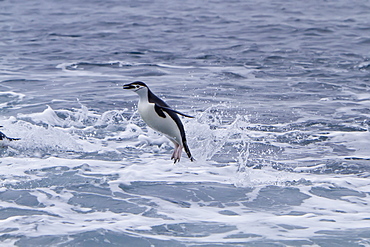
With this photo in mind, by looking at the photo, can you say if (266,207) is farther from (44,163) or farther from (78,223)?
(44,163)

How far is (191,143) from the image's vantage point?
9.48 meters

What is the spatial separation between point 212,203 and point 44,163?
8.15 ft

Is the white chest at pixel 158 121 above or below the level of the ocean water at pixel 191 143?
above

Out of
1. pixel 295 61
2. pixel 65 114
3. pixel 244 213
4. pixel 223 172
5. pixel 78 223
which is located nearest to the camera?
pixel 78 223

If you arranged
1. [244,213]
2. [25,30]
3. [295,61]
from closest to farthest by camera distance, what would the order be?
[244,213]
[295,61]
[25,30]

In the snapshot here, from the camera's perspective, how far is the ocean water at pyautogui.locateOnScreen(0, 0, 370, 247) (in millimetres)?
6223

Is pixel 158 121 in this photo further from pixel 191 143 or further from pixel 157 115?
pixel 191 143

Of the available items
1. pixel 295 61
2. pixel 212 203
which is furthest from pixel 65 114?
pixel 295 61

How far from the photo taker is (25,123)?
1033cm

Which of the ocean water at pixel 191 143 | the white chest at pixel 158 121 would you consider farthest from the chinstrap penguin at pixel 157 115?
the ocean water at pixel 191 143

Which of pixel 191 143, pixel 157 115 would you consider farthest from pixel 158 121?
pixel 191 143

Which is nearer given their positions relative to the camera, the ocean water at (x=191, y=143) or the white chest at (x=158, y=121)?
the ocean water at (x=191, y=143)

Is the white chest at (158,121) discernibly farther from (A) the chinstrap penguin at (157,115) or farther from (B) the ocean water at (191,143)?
(B) the ocean water at (191,143)

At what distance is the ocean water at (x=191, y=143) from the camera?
6223mm
